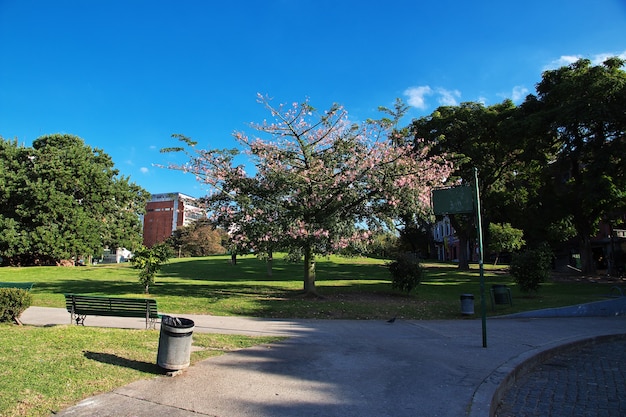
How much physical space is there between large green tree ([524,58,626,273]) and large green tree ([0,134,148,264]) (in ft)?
120

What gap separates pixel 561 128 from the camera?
2688 centimetres

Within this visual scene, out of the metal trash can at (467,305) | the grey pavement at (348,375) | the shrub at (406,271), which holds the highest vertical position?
the shrub at (406,271)

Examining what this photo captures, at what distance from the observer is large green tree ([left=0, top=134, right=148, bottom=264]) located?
36.0m

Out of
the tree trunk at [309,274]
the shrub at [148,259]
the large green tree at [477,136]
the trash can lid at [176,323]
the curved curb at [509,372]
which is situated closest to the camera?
the curved curb at [509,372]

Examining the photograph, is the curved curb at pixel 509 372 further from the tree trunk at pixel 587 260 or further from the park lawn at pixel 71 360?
the tree trunk at pixel 587 260

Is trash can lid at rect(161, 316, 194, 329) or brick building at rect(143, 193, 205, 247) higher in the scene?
brick building at rect(143, 193, 205, 247)

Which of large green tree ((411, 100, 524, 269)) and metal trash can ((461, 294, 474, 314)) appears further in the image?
large green tree ((411, 100, 524, 269))

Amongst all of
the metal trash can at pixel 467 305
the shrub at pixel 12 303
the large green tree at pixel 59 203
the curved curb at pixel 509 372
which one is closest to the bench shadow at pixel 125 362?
the shrub at pixel 12 303

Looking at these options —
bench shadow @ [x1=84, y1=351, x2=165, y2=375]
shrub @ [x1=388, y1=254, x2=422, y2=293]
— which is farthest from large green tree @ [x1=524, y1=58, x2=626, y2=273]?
bench shadow @ [x1=84, y1=351, x2=165, y2=375]

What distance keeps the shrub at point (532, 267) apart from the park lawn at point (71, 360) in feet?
41.0

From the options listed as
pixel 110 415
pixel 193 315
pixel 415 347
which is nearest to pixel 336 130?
pixel 193 315

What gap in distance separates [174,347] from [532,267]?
15352 mm

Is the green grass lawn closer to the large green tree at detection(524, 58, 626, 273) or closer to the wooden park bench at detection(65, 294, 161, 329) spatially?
the wooden park bench at detection(65, 294, 161, 329)

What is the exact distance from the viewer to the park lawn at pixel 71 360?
4512mm
